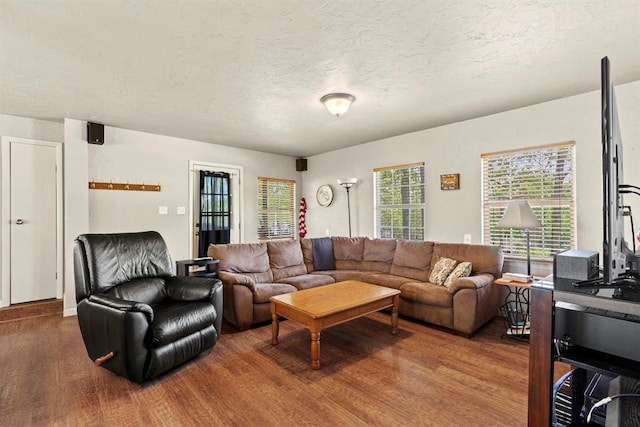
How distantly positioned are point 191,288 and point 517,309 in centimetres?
343

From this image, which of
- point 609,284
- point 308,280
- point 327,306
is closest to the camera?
point 609,284

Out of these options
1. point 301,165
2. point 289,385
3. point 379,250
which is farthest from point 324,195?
point 289,385

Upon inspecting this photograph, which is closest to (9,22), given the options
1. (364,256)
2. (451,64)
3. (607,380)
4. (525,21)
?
(451,64)

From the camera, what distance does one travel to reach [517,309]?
346cm

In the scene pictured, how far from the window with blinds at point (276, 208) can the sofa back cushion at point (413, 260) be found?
104 inches

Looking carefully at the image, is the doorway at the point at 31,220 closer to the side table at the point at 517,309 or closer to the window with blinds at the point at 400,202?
the window with blinds at the point at 400,202

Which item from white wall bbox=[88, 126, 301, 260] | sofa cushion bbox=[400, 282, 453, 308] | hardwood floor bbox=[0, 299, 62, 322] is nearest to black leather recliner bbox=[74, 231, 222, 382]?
white wall bbox=[88, 126, 301, 260]

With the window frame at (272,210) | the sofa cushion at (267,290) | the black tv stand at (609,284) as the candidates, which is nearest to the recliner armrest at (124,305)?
the sofa cushion at (267,290)

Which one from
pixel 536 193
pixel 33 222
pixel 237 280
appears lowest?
pixel 237 280

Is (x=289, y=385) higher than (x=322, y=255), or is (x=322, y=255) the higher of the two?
(x=322, y=255)

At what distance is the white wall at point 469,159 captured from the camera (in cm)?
309

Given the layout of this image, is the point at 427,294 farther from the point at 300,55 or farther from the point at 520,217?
the point at 300,55

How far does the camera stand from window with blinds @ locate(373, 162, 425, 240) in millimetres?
4637

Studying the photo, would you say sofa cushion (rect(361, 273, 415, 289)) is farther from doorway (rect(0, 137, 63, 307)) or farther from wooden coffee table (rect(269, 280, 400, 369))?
doorway (rect(0, 137, 63, 307))
